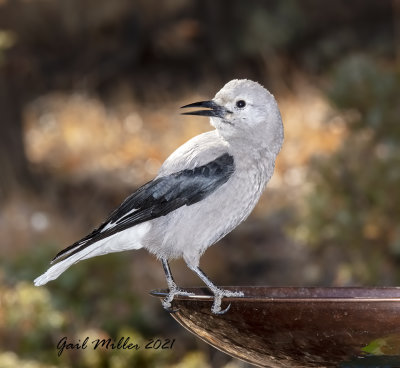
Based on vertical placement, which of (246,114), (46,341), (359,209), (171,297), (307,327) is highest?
(246,114)

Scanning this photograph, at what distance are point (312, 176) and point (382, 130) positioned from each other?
3.19 feet

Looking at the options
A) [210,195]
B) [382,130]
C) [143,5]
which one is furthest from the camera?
[143,5]

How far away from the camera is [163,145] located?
868 cm

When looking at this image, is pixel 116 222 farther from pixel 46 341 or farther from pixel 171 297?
pixel 46 341

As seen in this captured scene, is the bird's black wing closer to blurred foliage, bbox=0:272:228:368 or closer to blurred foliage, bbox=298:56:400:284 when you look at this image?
blurred foliage, bbox=0:272:228:368

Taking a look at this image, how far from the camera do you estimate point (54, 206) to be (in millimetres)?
8031

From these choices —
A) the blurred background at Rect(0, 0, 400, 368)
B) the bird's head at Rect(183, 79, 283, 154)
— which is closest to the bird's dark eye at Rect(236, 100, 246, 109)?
the bird's head at Rect(183, 79, 283, 154)

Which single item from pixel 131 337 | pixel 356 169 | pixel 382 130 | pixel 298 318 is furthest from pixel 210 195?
pixel 382 130

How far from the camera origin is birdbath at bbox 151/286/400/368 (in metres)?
1.60

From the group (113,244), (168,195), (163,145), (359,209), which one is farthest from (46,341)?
(163,145)

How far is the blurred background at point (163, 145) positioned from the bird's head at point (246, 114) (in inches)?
73.9

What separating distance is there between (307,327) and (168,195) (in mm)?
827

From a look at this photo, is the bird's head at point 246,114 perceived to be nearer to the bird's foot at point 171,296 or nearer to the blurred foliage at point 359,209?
the bird's foot at point 171,296

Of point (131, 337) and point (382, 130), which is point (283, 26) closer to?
point (382, 130)
